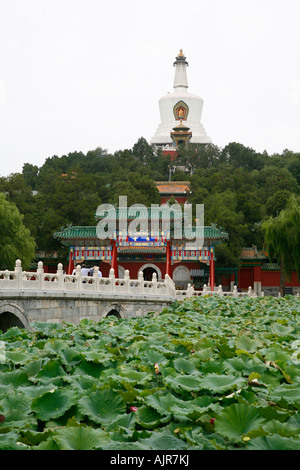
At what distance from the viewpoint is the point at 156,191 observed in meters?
40.2

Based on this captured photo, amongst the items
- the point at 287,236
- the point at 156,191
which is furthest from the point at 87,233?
the point at 287,236

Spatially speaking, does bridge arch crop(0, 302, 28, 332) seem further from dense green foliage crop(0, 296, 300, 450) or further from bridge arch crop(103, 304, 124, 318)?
dense green foliage crop(0, 296, 300, 450)

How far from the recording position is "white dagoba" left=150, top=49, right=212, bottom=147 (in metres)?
63.4

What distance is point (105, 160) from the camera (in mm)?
55219

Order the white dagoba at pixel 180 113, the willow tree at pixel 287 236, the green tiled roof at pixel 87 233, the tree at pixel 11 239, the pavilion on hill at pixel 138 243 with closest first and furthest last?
the tree at pixel 11 239 < the willow tree at pixel 287 236 < the green tiled roof at pixel 87 233 < the pavilion on hill at pixel 138 243 < the white dagoba at pixel 180 113

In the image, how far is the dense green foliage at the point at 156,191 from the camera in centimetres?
3572

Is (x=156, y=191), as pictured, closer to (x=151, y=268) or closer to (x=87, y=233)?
(x=151, y=268)

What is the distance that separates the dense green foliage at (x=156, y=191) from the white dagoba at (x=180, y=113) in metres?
7.96

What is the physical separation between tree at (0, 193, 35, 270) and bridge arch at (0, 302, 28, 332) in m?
11.0

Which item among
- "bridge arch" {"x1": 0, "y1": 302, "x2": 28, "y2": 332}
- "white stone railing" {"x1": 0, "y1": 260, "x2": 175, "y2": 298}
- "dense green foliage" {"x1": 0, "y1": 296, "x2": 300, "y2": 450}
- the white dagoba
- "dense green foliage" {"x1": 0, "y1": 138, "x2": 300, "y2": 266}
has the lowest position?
"dense green foliage" {"x1": 0, "y1": 296, "x2": 300, "y2": 450}

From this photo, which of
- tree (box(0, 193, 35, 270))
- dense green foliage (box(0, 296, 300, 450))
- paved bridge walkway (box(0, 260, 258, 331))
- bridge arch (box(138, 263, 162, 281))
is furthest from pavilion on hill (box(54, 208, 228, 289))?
dense green foliage (box(0, 296, 300, 450))

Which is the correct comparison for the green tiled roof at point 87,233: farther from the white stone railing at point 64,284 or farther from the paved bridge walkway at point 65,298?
the paved bridge walkway at point 65,298

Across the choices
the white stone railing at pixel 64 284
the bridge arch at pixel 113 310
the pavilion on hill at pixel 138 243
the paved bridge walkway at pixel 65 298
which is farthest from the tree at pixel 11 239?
the bridge arch at pixel 113 310
